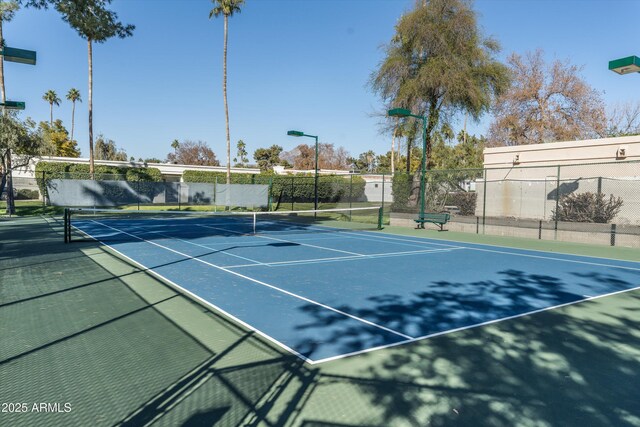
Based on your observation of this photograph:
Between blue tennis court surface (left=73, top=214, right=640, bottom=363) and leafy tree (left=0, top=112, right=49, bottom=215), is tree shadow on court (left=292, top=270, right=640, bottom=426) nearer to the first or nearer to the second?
blue tennis court surface (left=73, top=214, right=640, bottom=363)

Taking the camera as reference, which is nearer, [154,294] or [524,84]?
[154,294]

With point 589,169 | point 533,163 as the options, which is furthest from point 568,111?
point 589,169

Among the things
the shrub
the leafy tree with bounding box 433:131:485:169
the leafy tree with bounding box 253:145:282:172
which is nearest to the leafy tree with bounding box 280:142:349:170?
the leafy tree with bounding box 253:145:282:172

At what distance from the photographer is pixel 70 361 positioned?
168 inches

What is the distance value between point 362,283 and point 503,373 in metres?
4.18

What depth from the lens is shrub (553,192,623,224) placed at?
A: 16500 millimetres

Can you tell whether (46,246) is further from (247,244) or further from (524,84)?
(524,84)

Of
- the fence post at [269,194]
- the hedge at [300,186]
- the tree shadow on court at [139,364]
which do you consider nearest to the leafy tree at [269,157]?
the hedge at [300,186]

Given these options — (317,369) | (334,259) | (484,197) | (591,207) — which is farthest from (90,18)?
(591,207)

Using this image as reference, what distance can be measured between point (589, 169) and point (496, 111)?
959 inches

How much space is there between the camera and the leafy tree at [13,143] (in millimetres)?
22688

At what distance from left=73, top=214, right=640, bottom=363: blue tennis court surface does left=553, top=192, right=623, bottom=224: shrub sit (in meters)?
5.46

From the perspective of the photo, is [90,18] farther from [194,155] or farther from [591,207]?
[194,155]

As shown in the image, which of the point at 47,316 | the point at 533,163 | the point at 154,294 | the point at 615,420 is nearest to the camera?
the point at 615,420
